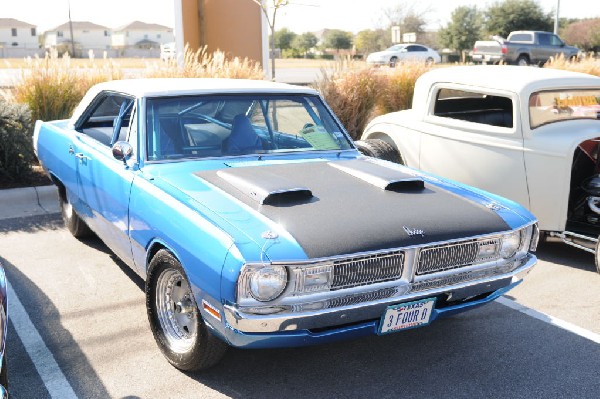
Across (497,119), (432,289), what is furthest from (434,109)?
(432,289)

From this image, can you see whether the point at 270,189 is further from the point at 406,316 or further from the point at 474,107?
the point at 474,107

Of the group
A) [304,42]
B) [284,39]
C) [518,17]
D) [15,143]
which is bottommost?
[15,143]

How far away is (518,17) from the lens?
51.4 meters

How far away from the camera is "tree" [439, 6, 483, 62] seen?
54.0 metres

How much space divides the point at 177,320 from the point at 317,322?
101 centimetres

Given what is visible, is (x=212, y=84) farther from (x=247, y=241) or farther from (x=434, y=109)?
(x=434, y=109)

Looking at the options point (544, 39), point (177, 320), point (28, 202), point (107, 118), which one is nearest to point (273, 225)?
point (177, 320)

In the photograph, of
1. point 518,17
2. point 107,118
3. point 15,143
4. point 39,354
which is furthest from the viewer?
point 518,17

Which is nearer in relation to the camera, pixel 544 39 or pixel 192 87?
pixel 192 87

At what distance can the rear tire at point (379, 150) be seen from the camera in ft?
21.9

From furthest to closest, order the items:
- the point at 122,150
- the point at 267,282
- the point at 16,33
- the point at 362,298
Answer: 1. the point at 16,33
2. the point at 122,150
3. the point at 362,298
4. the point at 267,282

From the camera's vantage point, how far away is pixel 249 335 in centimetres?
306

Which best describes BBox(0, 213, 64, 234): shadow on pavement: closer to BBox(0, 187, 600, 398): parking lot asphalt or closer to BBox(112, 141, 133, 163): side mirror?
BBox(0, 187, 600, 398): parking lot asphalt

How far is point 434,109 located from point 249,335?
4465mm
